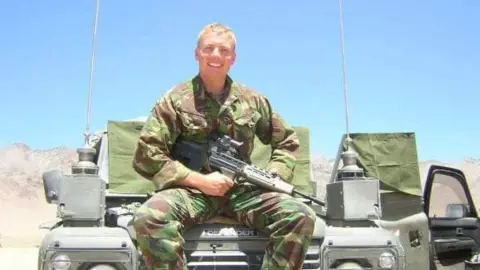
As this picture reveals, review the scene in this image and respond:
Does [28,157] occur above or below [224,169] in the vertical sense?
below

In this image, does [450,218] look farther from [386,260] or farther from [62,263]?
[62,263]

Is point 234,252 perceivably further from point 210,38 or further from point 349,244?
point 210,38

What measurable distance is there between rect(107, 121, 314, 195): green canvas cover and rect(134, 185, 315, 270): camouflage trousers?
7.00 ft

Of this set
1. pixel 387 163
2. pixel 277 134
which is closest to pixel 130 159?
pixel 277 134

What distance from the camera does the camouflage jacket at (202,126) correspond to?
4.14m

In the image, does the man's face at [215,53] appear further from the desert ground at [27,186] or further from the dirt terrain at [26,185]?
the dirt terrain at [26,185]

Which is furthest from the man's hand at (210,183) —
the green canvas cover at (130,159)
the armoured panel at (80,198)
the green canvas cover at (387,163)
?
the green canvas cover at (387,163)

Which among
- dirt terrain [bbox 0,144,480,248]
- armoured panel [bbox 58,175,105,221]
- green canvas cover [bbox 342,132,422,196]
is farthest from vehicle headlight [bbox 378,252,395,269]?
dirt terrain [bbox 0,144,480,248]

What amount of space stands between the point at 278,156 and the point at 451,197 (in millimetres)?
3801

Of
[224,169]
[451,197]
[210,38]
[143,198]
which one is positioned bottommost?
[451,197]

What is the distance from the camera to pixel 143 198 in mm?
5902

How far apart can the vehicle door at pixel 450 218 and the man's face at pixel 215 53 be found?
3.89 meters

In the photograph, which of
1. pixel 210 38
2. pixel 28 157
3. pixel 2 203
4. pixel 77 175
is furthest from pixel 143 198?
pixel 28 157

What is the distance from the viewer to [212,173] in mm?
4148
